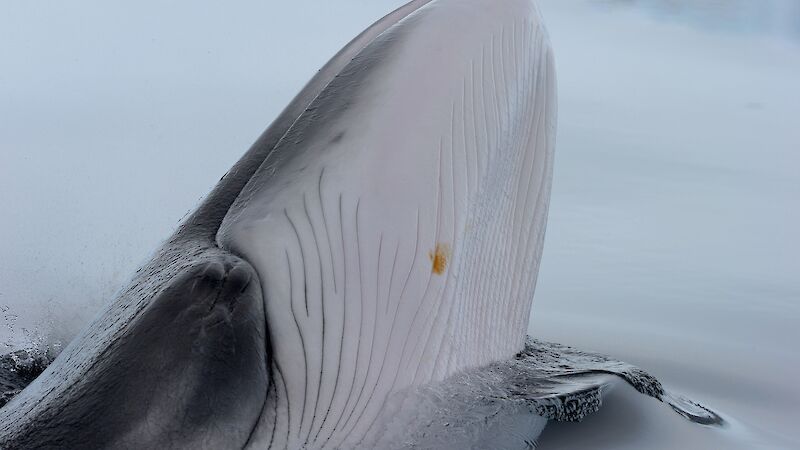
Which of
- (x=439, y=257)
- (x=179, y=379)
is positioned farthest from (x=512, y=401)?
(x=179, y=379)

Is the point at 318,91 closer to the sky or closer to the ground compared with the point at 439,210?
closer to the sky

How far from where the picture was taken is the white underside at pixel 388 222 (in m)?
2.53

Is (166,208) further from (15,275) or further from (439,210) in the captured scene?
(439,210)

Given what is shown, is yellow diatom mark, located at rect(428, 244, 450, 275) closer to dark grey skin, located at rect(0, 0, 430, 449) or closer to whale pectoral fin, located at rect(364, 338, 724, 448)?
whale pectoral fin, located at rect(364, 338, 724, 448)

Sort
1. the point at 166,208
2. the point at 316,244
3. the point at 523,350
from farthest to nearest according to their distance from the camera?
the point at 166,208
the point at 523,350
the point at 316,244

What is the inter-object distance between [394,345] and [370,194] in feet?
1.21

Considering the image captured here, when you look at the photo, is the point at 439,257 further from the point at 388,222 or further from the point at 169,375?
the point at 169,375

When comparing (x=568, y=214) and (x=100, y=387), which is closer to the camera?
(x=100, y=387)

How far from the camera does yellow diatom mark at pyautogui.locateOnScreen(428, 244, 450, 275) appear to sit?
267 cm

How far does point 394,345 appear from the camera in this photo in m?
A: 2.61

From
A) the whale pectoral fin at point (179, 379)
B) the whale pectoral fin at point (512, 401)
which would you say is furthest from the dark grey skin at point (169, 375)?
the whale pectoral fin at point (512, 401)

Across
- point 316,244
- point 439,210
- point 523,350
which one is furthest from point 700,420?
point 316,244

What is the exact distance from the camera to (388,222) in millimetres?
2617

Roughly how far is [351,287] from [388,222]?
0.18 metres
